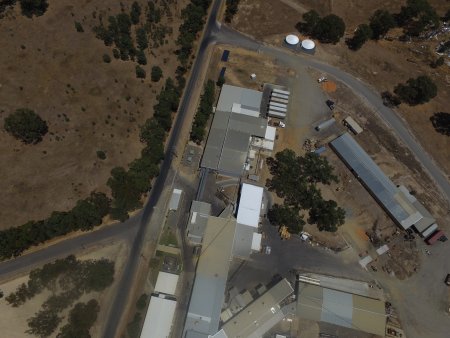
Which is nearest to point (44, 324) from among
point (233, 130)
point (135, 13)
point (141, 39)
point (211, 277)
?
point (211, 277)

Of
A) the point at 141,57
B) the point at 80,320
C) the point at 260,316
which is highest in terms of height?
the point at 141,57

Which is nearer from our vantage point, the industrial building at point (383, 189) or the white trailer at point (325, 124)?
the industrial building at point (383, 189)

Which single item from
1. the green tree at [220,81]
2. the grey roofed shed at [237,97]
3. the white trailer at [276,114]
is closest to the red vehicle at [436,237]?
the white trailer at [276,114]

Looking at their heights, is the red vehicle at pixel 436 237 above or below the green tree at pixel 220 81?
below

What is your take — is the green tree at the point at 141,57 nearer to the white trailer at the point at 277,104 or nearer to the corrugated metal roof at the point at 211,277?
the white trailer at the point at 277,104

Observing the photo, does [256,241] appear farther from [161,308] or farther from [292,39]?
[292,39]

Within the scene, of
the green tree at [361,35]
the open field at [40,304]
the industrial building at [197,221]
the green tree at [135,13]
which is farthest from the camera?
the green tree at [135,13]

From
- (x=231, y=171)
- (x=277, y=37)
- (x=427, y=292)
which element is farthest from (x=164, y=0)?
(x=427, y=292)
